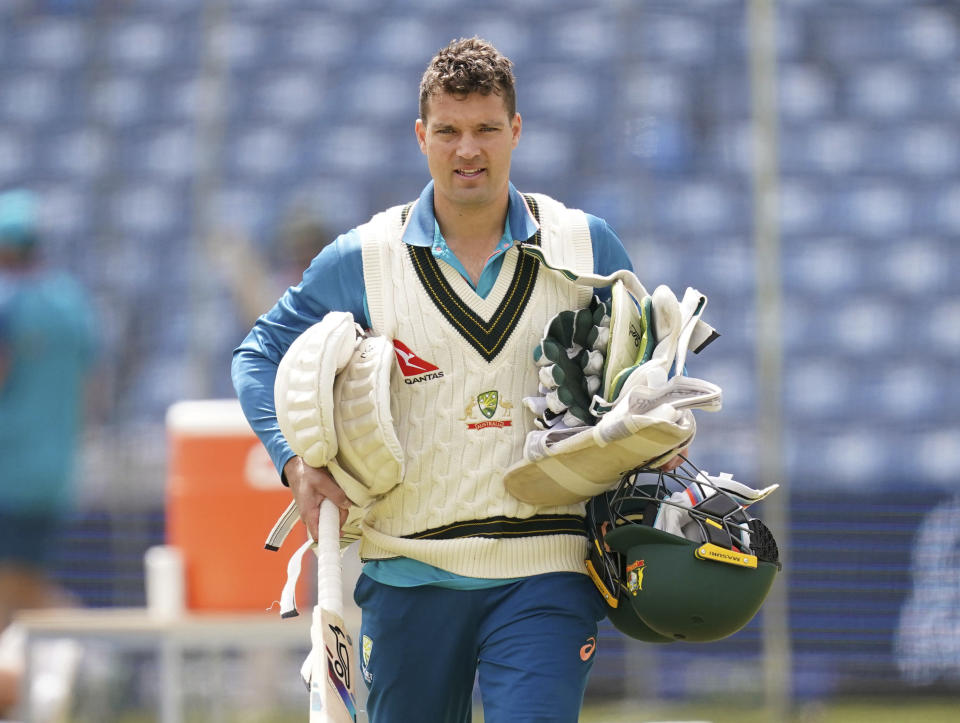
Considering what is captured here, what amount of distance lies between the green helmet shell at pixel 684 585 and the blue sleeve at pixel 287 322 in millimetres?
706

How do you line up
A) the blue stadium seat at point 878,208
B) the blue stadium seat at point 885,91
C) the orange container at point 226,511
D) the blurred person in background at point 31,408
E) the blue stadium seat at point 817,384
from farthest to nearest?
the blue stadium seat at point 885,91, the blue stadium seat at point 878,208, the blue stadium seat at point 817,384, the blurred person in background at point 31,408, the orange container at point 226,511

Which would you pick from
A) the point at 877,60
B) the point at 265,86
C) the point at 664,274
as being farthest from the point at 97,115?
the point at 877,60

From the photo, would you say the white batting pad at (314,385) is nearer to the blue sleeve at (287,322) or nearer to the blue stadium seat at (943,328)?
the blue sleeve at (287,322)

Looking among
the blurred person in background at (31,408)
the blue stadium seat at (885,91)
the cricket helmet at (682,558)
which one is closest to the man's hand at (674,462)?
the cricket helmet at (682,558)

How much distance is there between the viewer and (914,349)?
6.49 meters

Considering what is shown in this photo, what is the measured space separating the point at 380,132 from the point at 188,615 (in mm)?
3108

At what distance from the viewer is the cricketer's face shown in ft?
9.26

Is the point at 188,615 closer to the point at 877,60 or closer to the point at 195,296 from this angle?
the point at 195,296

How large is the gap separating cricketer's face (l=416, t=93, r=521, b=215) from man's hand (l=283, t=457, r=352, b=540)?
615 millimetres

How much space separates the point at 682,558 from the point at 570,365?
428 mm

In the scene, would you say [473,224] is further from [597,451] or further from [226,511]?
[226,511]

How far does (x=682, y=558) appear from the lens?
2.70 meters

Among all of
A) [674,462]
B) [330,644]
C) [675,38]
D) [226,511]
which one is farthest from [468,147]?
[675,38]

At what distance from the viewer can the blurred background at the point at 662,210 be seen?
5.93 m
